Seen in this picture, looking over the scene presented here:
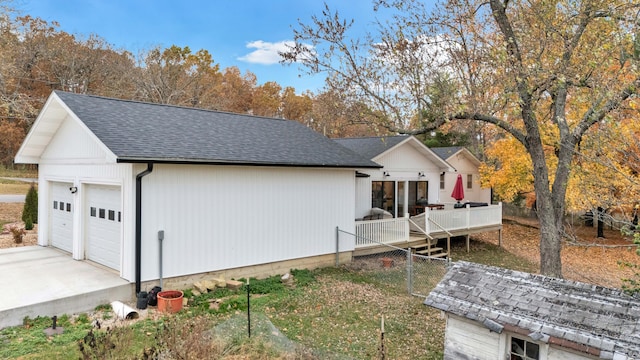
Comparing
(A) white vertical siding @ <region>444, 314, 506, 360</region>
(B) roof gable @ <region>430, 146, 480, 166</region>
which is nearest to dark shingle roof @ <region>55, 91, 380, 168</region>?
(A) white vertical siding @ <region>444, 314, 506, 360</region>

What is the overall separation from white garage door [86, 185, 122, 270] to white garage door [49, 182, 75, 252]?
3.96ft

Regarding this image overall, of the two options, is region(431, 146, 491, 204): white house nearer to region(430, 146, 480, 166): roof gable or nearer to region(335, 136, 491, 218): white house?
region(430, 146, 480, 166): roof gable

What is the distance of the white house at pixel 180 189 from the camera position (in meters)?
8.06

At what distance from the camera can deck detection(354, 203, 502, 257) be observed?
12453mm

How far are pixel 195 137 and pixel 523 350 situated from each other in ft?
26.2

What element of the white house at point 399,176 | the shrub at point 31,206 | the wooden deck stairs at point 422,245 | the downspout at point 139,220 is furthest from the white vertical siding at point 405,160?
the shrub at point 31,206

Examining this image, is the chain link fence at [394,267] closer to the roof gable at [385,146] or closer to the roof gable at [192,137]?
the roof gable at [192,137]

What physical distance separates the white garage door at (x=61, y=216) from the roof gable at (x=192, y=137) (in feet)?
5.37

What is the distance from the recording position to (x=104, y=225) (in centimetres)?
925

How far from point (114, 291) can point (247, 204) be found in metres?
3.40

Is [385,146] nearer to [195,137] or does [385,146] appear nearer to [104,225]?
[195,137]

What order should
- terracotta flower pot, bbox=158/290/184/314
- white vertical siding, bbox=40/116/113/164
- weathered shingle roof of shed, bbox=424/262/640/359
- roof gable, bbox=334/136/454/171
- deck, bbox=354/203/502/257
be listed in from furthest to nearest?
roof gable, bbox=334/136/454/171
deck, bbox=354/203/502/257
white vertical siding, bbox=40/116/113/164
terracotta flower pot, bbox=158/290/184/314
weathered shingle roof of shed, bbox=424/262/640/359

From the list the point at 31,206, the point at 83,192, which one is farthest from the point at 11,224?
the point at 83,192

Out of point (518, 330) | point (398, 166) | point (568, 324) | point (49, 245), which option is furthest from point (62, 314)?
point (398, 166)
